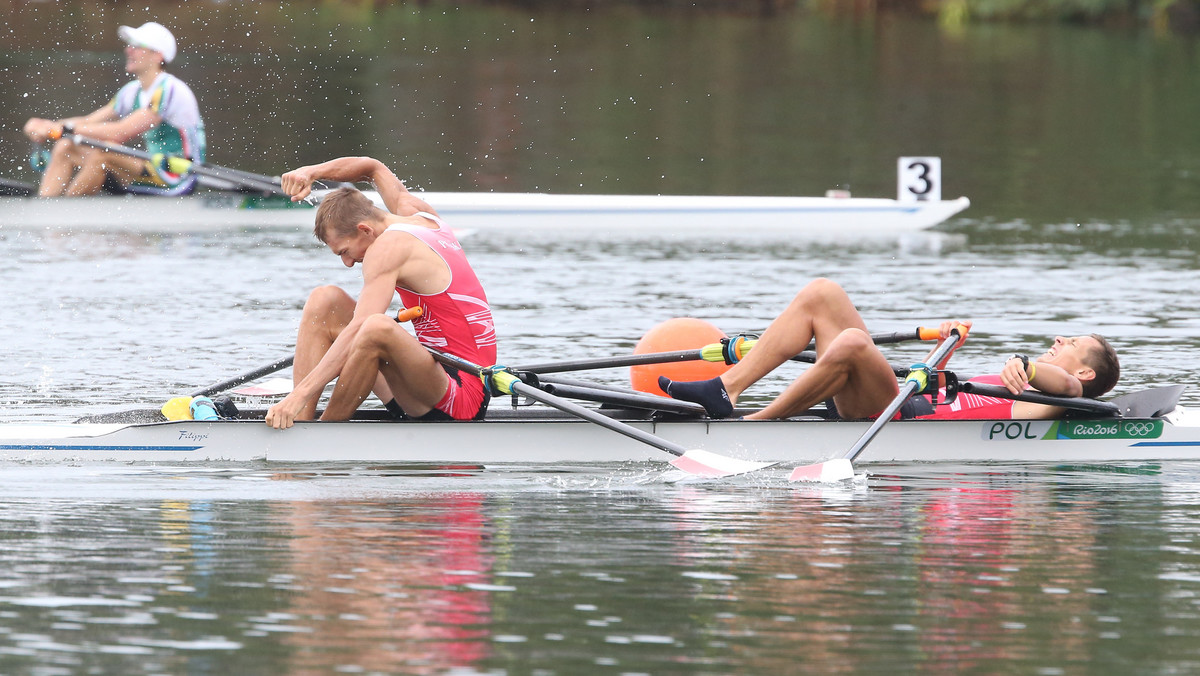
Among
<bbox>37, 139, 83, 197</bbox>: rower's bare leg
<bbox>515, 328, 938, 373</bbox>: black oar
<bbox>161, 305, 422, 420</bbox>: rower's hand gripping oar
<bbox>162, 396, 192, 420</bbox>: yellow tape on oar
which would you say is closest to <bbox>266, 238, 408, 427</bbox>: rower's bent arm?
<bbox>161, 305, 422, 420</bbox>: rower's hand gripping oar

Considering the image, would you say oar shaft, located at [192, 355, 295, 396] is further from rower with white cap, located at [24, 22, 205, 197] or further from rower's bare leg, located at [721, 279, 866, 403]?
rower with white cap, located at [24, 22, 205, 197]

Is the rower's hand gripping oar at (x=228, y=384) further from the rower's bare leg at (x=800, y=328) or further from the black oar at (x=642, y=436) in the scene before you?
the rower's bare leg at (x=800, y=328)

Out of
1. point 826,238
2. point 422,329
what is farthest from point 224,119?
point 422,329

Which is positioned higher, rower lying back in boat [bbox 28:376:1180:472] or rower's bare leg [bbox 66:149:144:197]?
rower's bare leg [bbox 66:149:144:197]

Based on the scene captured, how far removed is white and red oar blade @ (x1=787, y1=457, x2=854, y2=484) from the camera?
8.30 metres

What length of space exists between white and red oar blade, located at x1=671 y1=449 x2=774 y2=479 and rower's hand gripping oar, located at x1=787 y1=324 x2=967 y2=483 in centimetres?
22

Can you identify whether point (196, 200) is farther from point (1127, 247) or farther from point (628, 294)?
point (1127, 247)

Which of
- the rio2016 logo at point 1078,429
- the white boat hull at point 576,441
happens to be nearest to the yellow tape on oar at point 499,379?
the white boat hull at point 576,441

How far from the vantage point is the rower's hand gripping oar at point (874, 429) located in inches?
328

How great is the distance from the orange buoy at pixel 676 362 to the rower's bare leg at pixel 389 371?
4.08ft

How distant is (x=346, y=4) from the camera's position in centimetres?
5984

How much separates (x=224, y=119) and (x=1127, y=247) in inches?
619

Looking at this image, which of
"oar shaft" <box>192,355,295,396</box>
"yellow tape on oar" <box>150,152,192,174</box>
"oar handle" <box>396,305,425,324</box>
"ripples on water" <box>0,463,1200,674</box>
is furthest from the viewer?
"yellow tape on oar" <box>150,152,192,174</box>

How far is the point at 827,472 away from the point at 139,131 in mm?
10526
